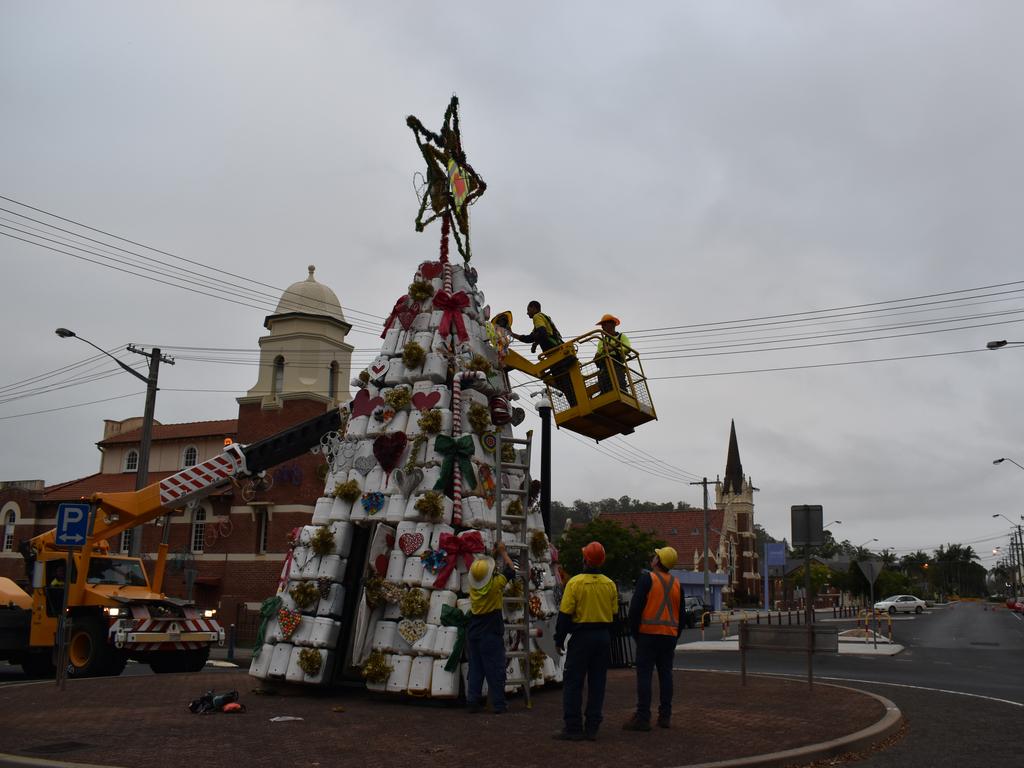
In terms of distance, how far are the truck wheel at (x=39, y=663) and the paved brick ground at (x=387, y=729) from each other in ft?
14.7

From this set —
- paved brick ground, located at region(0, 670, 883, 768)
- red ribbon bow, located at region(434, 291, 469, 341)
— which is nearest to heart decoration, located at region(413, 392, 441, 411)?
red ribbon bow, located at region(434, 291, 469, 341)

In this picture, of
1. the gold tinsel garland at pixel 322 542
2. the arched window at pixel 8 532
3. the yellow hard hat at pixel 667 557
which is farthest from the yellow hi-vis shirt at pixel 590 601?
the arched window at pixel 8 532

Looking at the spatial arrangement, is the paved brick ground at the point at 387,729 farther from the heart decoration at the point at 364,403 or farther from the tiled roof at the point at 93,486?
the tiled roof at the point at 93,486

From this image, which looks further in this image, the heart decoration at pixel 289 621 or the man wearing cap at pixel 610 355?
the man wearing cap at pixel 610 355

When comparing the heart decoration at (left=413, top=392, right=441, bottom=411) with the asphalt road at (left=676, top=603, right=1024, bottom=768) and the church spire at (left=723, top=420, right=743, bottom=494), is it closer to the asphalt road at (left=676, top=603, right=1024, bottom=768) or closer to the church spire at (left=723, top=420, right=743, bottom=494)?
the asphalt road at (left=676, top=603, right=1024, bottom=768)

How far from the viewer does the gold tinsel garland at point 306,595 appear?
1070 cm

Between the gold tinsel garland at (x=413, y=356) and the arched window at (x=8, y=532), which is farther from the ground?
the gold tinsel garland at (x=413, y=356)

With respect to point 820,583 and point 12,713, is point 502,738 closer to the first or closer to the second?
point 12,713

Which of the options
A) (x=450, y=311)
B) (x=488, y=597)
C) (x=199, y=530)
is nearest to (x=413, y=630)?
(x=488, y=597)


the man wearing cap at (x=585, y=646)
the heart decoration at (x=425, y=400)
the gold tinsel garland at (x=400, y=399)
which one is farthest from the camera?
the gold tinsel garland at (x=400, y=399)

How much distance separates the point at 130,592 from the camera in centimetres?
1612

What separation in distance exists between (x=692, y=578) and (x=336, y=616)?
165ft

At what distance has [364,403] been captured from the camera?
12.1 m

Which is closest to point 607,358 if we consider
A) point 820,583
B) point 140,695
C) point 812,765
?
point 812,765
